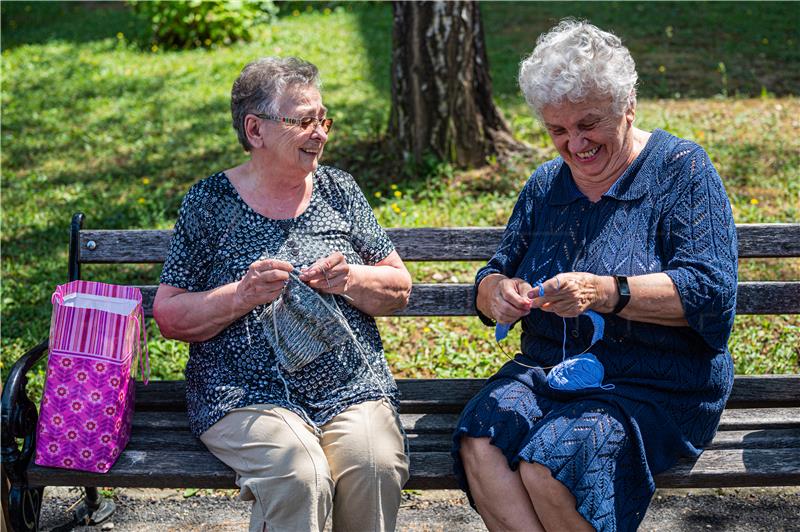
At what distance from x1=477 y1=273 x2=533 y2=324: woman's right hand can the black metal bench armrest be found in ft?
4.73

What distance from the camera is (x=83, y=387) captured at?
2.69 m

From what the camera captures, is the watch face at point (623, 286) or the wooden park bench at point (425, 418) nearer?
the watch face at point (623, 286)

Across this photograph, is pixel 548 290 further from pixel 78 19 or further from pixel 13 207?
pixel 78 19

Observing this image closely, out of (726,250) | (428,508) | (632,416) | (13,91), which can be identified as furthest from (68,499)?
(13,91)

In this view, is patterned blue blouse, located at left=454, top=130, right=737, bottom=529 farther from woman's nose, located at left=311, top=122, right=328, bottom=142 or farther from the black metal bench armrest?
the black metal bench armrest

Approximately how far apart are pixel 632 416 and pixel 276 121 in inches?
54.6

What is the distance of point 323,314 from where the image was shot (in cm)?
274

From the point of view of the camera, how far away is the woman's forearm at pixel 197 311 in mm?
2717

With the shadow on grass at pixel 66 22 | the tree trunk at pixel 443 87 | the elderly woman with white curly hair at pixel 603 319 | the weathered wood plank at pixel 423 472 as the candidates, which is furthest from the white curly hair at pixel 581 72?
the shadow on grass at pixel 66 22

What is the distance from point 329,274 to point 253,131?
55 centimetres

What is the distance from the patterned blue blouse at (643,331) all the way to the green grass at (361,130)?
1410 mm

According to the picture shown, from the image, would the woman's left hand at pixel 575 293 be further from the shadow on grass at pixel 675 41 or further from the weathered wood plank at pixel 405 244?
the shadow on grass at pixel 675 41

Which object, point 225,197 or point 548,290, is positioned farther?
point 225,197

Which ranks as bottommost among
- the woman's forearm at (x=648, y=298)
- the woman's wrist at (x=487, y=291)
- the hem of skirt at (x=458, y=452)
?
the hem of skirt at (x=458, y=452)
